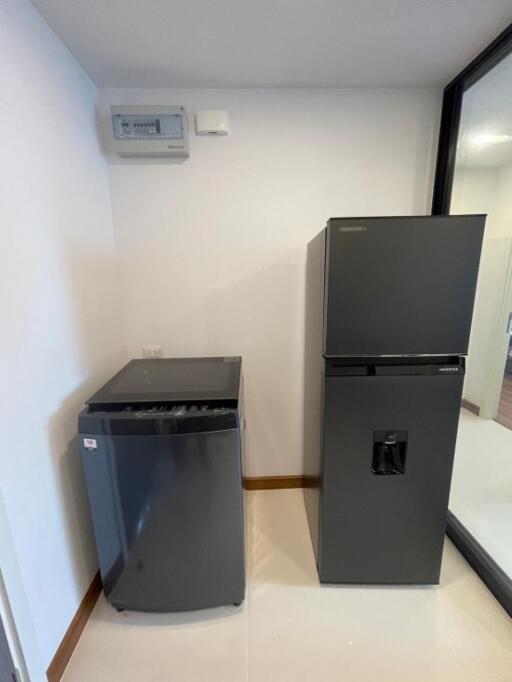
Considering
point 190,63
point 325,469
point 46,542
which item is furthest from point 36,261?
point 325,469

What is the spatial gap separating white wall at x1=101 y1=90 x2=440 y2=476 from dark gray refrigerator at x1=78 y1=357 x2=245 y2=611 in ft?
1.95

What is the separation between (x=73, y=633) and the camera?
1.23 m

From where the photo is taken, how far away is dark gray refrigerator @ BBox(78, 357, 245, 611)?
1.14 metres

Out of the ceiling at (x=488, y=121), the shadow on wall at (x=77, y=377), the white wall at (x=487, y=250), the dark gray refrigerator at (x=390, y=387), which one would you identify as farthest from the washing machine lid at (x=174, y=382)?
the ceiling at (x=488, y=121)

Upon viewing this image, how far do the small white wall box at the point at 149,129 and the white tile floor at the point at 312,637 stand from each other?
222cm

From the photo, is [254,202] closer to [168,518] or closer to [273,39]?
[273,39]

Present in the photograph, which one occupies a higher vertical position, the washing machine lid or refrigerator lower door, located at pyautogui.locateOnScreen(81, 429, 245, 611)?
the washing machine lid

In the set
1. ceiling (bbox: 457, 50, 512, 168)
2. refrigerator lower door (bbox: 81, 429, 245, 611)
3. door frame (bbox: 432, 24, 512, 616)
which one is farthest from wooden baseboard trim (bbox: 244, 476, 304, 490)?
ceiling (bbox: 457, 50, 512, 168)

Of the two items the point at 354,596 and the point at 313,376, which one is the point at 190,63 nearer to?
the point at 313,376

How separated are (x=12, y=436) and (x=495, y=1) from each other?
2.25m

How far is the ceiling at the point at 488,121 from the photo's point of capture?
143 centimetres

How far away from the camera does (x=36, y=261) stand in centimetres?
109

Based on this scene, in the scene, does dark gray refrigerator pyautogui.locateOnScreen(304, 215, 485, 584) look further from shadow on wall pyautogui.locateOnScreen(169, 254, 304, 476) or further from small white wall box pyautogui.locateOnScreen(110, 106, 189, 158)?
small white wall box pyautogui.locateOnScreen(110, 106, 189, 158)

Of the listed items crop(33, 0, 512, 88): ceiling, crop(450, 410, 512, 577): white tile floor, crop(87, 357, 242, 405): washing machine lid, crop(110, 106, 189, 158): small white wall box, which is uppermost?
crop(33, 0, 512, 88): ceiling
